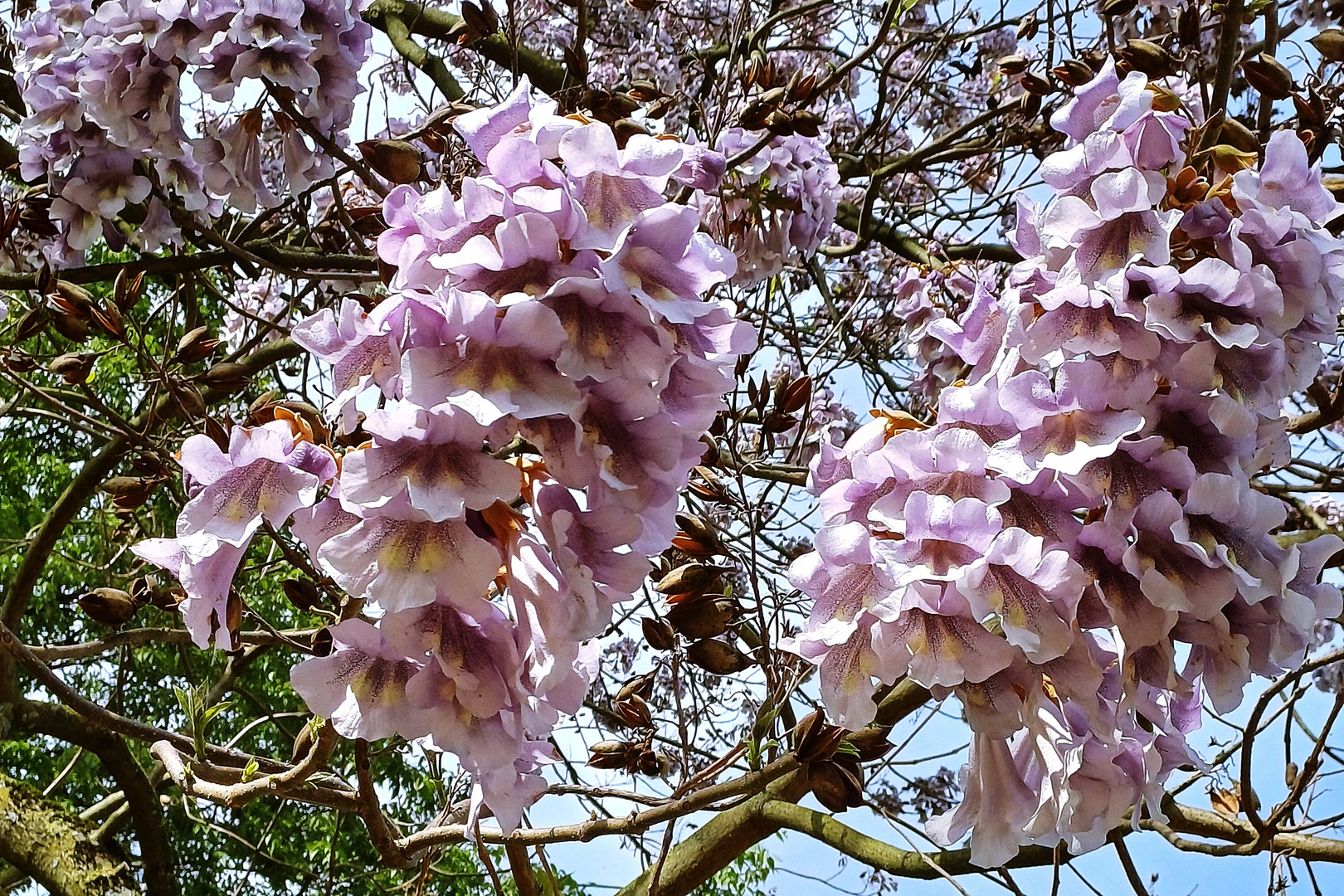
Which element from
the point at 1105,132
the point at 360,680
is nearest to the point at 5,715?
the point at 360,680

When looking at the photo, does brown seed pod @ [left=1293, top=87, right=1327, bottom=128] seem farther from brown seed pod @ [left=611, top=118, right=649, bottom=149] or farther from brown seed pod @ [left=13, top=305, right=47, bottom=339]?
brown seed pod @ [left=13, top=305, right=47, bottom=339]

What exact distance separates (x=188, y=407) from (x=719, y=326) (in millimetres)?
1527

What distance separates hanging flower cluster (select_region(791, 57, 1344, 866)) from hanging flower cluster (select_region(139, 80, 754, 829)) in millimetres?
215

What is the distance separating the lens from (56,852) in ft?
8.69

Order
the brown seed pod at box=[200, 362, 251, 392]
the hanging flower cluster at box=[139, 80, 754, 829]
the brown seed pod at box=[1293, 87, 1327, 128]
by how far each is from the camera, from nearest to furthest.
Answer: the hanging flower cluster at box=[139, 80, 754, 829] → the brown seed pod at box=[1293, 87, 1327, 128] → the brown seed pod at box=[200, 362, 251, 392]

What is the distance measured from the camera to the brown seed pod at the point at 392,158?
1531mm

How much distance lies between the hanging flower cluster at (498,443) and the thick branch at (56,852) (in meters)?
2.01

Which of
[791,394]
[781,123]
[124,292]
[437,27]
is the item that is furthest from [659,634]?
[437,27]

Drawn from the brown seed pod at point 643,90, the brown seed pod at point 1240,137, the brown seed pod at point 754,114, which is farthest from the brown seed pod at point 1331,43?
the brown seed pod at point 643,90

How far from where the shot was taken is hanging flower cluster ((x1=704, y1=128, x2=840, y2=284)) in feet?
7.75

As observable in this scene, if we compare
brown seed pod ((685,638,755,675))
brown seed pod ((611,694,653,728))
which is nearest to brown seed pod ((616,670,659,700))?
brown seed pod ((611,694,653,728))

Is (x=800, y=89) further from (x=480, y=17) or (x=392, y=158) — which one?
(x=392, y=158)

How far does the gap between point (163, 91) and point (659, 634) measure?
138 cm

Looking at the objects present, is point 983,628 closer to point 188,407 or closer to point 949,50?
point 188,407
